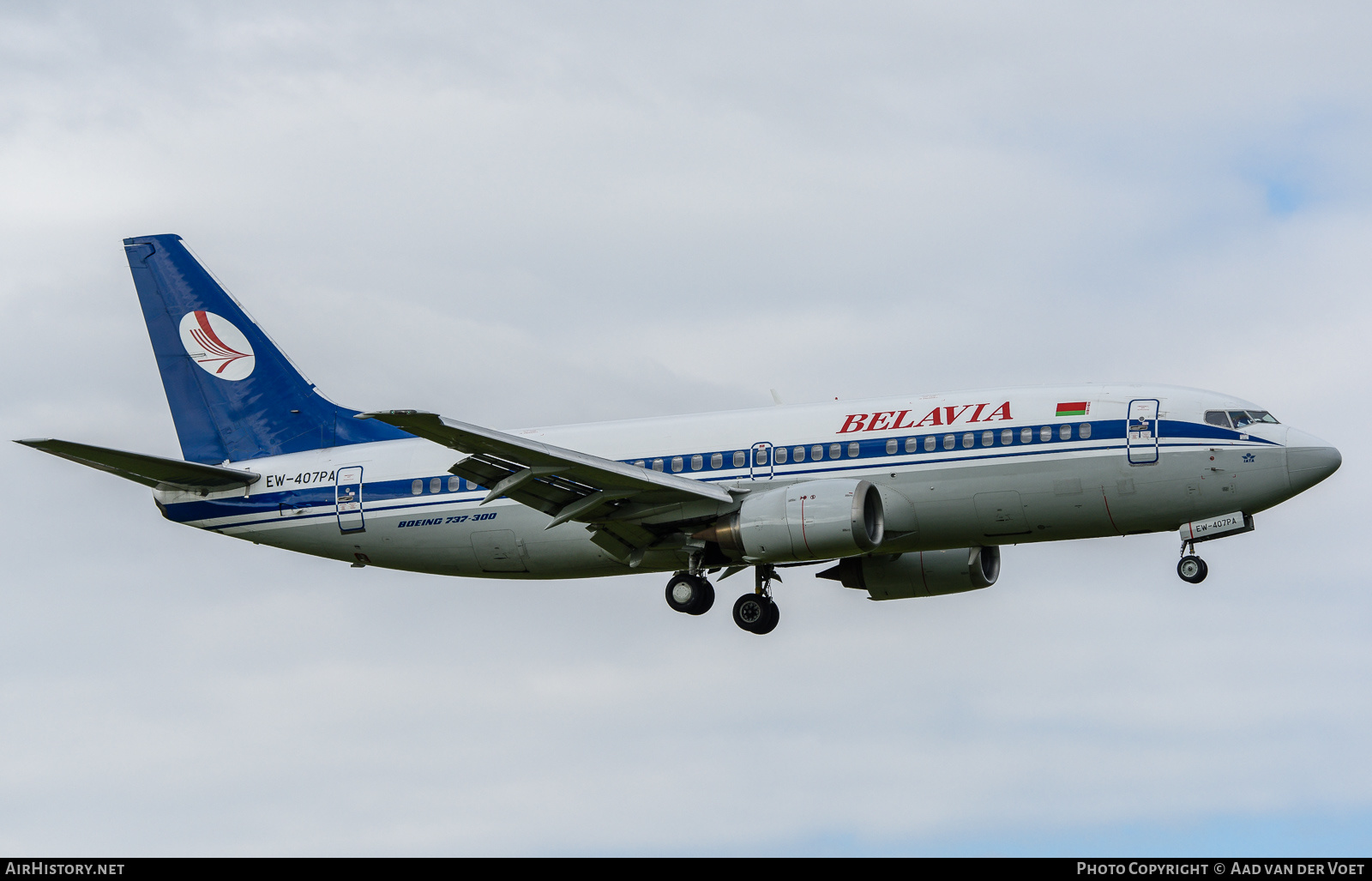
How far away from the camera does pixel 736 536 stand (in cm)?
3881

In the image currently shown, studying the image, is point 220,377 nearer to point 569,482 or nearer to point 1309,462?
point 569,482

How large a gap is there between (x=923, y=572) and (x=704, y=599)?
6711 millimetres

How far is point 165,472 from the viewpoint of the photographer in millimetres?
44125

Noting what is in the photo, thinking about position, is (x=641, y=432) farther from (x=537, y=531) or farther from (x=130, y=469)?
(x=130, y=469)

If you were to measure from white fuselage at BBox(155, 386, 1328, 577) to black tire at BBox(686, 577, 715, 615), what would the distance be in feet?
3.56

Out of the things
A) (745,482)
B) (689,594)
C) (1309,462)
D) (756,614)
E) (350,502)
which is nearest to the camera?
(1309,462)

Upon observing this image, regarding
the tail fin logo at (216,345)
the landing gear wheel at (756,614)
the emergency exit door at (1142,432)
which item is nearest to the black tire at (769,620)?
the landing gear wheel at (756,614)

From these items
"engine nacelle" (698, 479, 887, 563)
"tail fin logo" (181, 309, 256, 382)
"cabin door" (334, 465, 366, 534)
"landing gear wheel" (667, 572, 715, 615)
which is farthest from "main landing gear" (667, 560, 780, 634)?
"tail fin logo" (181, 309, 256, 382)

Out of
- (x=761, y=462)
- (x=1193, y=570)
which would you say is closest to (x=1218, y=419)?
(x=1193, y=570)

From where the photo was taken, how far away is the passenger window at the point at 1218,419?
37.7 m

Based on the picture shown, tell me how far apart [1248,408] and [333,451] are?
2341 centimetres

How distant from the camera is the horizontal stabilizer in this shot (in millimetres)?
41656

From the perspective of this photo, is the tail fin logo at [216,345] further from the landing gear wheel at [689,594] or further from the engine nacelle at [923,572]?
the engine nacelle at [923,572]
